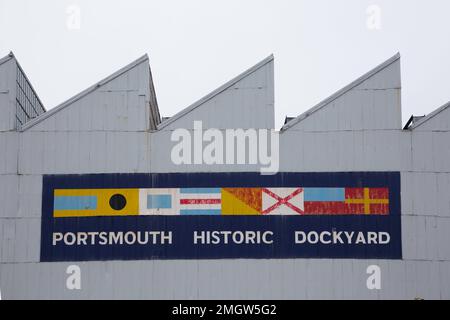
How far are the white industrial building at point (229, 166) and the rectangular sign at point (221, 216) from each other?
0.37m

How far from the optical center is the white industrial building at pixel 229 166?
101ft

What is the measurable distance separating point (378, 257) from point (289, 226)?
13.4 ft

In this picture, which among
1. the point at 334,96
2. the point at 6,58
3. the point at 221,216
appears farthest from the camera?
the point at 6,58

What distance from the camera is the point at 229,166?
31.3m

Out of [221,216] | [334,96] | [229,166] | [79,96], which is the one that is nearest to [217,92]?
[229,166]

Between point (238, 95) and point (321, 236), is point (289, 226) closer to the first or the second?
point (321, 236)

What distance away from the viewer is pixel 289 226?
31062 millimetres

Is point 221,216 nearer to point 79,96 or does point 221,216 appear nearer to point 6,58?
point 79,96

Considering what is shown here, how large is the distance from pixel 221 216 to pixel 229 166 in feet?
7.29

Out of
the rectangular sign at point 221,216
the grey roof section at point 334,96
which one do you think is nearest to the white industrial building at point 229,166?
the grey roof section at point 334,96

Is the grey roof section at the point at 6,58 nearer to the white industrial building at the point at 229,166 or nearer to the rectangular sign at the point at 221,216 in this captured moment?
the white industrial building at the point at 229,166
